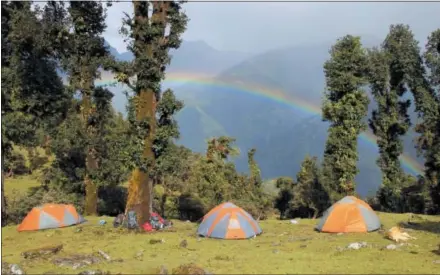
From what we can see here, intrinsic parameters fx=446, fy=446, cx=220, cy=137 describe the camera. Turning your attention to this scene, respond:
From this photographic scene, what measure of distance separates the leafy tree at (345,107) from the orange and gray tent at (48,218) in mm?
20254

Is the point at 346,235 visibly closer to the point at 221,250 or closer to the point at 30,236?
the point at 221,250

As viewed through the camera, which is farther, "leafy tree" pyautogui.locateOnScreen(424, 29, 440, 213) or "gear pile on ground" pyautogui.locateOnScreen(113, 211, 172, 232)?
"leafy tree" pyautogui.locateOnScreen(424, 29, 440, 213)

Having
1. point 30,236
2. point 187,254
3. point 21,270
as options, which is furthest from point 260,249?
point 30,236

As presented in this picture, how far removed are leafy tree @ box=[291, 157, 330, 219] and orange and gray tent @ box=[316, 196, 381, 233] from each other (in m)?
24.8

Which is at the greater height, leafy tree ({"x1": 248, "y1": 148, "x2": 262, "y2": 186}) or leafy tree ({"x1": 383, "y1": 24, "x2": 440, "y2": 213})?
leafy tree ({"x1": 383, "y1": 24, "x2": 440, "y2": 213})

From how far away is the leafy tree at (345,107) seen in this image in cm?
3469

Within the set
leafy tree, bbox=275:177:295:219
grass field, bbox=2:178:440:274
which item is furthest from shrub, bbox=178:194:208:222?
grass field, bbox=2:178:440:274

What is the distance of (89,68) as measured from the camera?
31.9 m

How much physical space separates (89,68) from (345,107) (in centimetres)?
1937

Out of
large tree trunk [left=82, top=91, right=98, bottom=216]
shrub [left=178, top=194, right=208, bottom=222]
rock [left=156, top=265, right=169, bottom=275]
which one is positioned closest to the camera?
rock [left=156, top=265, right=169, bottom=275]

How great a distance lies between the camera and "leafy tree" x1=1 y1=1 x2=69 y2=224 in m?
31.9

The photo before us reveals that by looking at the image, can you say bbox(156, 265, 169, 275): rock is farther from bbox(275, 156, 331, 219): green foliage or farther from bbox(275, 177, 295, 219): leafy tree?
bbox(275, 177, 295, 219): leafy tree

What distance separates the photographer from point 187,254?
1811 cm

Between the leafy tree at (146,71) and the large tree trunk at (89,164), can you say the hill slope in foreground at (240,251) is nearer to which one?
the leafy tree at (146,71)
